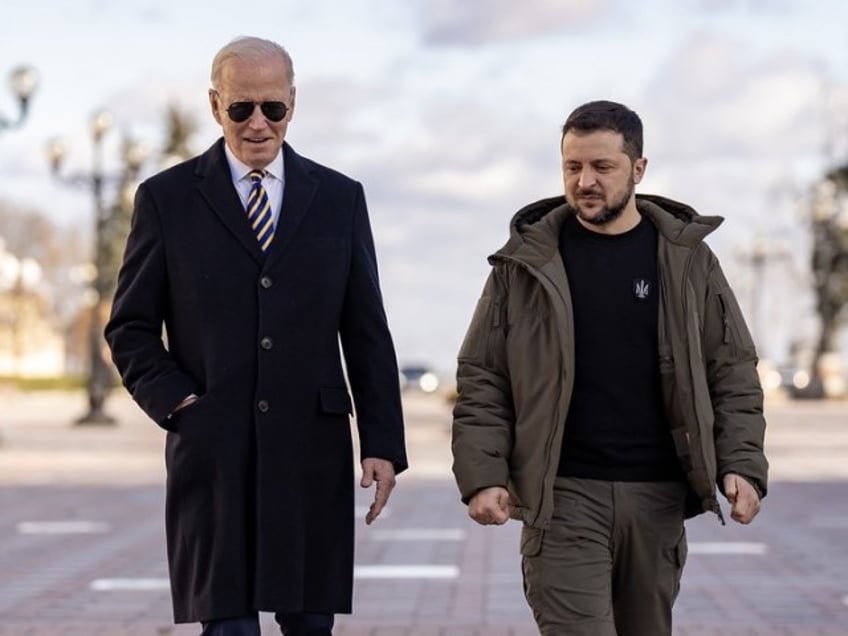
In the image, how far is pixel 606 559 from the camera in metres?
5.26

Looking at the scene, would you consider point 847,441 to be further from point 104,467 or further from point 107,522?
point 107,522

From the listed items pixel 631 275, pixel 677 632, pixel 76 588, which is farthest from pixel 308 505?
pixel 76 588

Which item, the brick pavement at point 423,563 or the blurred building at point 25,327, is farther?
the blurred building at point 25,327

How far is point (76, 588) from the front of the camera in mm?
10914

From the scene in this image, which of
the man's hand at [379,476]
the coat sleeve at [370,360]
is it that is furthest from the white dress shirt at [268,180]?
the man's hand at [379,476]

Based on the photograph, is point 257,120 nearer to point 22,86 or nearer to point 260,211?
point 260,211

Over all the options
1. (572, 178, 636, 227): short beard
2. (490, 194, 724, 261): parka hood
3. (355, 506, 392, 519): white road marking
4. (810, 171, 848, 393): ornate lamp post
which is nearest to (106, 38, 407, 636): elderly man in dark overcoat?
(490, 194, 724, 261): parka hood

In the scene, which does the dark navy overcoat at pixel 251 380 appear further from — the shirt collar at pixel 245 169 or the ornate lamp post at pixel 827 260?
the ornate lamp post at pixel 827 260

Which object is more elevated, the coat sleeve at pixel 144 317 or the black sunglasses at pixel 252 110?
the black sunglasses at pixel 252 110

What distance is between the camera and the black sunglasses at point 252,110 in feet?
16.8

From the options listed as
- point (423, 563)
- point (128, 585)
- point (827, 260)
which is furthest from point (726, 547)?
point (827, 260)

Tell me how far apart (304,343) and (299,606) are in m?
0.68

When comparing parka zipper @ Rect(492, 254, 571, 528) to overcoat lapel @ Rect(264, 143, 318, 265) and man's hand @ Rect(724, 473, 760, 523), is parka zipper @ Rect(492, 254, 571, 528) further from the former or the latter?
overcoat lapel @ Rect(264, 143, 318, 265)

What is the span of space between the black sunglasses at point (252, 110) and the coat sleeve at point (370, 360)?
366mm
